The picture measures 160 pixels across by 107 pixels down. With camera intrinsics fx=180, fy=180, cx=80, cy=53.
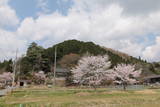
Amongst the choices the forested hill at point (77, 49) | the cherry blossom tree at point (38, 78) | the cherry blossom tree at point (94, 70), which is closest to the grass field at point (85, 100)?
the cherry blossom tree at point (94, 70)

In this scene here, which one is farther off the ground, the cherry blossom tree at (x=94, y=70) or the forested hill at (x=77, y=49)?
the forested hill at (x=77, y=49)

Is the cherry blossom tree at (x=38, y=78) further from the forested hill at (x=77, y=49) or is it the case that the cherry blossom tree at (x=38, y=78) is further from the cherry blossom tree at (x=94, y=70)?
the cherry blossom tree at (x=94, y=70)

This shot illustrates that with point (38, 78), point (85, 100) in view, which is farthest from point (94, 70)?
point (38, 78)

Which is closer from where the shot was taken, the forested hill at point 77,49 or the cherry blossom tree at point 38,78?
the cherry blossom tree at point 38,78

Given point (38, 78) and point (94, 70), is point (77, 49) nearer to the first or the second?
point (38, 78)

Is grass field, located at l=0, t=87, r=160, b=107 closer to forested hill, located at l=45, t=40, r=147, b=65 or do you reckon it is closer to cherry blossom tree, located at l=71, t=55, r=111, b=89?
cherry blossom tree, located at l=71, t=55, r=111, b=89

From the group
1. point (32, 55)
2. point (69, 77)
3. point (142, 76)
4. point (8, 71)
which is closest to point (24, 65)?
point (32, 55)

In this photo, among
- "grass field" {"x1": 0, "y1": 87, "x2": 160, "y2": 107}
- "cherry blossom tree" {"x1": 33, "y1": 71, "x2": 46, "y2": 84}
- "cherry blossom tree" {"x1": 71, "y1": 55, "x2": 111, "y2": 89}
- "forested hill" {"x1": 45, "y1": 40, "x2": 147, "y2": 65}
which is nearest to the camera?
"grass field" {"x1": 0, "y1": 87, "x2": 160, "y2": 107}

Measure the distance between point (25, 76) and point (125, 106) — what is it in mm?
51078

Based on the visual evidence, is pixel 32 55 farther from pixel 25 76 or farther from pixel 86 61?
pixel 86 61

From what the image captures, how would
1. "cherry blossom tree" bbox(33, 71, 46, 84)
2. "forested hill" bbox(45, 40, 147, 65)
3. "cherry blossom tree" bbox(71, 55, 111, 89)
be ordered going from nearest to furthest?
1. "cherry blossom tree" bbox(71, 55, 111, 89)
2. "cherry blossom tree" bbox(33, 71, 46, 84)
3. "forested hill" bbox(45, 40, 147, 65)

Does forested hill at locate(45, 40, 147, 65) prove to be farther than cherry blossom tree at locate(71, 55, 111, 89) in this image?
Yes

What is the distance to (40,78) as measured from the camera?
5734 centimetres

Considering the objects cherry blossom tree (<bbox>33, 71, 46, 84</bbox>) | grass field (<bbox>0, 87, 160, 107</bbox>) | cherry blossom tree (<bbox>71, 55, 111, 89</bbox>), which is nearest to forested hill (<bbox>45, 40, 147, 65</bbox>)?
cherry blossom tree (<bbox>33, 71, 46, 84</bbox>)
